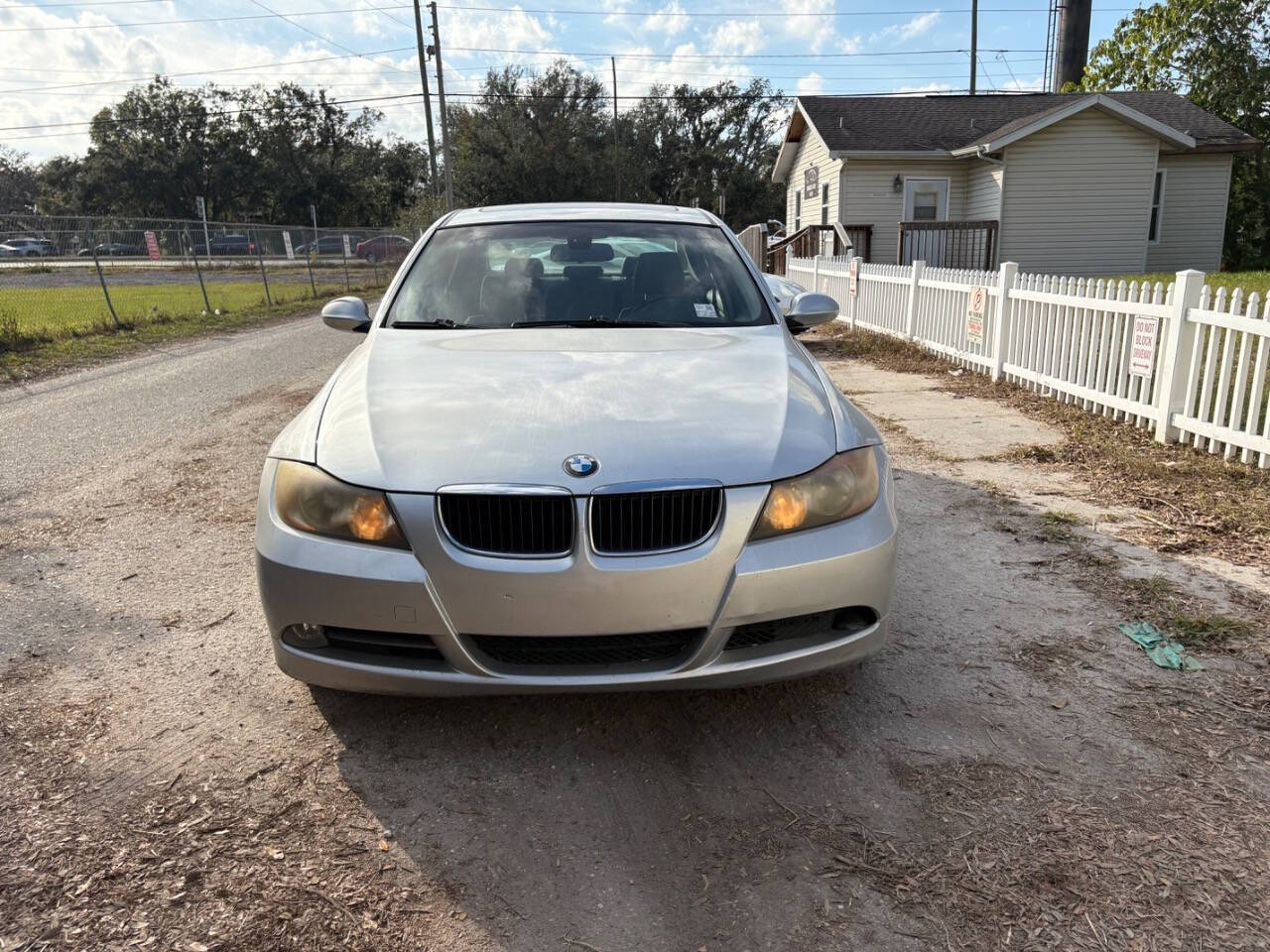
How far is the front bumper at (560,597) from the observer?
2.32 metres

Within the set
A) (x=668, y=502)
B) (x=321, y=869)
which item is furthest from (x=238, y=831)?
(x=668, y=502)

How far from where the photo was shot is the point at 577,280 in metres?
3.94

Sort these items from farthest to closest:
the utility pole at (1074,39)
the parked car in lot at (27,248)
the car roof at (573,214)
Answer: the utility pole at (1074,39), the parked car in lot at (27,248), the car roof at (573,214)

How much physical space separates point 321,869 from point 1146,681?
263 cm

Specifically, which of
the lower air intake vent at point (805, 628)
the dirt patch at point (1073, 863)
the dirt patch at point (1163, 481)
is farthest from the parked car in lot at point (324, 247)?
the dirt patch at point (1073, 863)

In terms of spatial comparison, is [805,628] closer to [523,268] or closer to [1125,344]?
[523,268]

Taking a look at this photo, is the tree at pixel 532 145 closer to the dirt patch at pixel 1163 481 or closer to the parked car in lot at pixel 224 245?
the parked car in lot at pixel 224 245

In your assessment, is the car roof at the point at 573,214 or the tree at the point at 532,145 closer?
→ the car roof at the point at 573,214

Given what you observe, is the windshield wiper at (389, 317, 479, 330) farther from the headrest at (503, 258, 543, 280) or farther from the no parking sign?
the no parking sign

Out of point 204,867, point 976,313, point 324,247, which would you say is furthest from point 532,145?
point 204,867

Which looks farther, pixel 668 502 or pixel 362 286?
pixel 362 286

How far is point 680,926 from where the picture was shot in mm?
1996

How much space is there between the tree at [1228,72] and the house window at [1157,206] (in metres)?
3.34

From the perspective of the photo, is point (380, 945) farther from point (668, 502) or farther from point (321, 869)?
point (668, 502)
